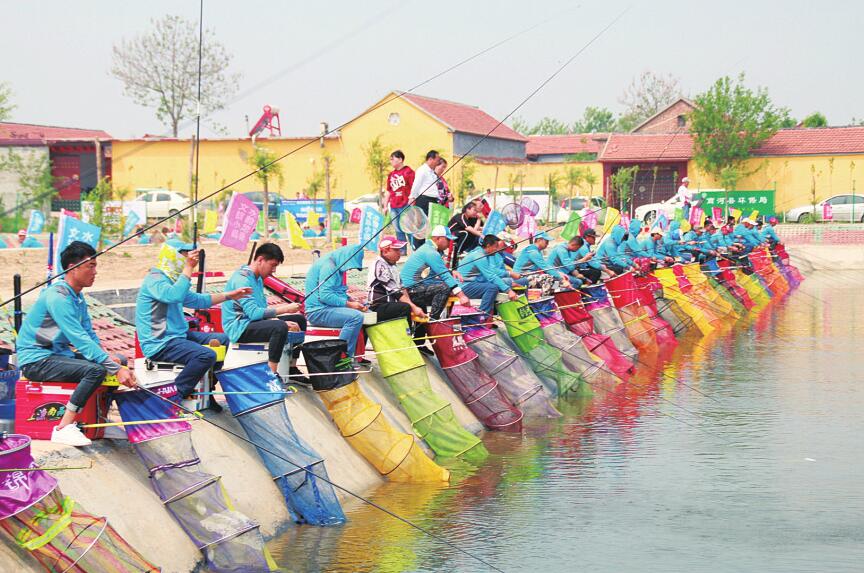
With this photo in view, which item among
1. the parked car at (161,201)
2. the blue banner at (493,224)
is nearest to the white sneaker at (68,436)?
the blue banner at (493,224)

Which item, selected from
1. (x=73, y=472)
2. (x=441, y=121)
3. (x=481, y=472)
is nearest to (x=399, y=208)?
A: (x=481, y=472)

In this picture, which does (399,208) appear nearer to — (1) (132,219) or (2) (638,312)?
(2) (638,312)

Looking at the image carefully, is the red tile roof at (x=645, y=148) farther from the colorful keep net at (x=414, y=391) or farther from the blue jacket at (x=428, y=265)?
the colorful keep net at (x=414, y=391)

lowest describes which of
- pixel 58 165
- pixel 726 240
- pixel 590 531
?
pixel 590 531

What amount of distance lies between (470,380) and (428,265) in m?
1.51

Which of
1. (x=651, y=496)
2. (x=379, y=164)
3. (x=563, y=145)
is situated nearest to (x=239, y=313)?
(x=651, y=496)

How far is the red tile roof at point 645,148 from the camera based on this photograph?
52.3m

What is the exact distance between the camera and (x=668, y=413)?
1480 cm

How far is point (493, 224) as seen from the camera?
1761cm

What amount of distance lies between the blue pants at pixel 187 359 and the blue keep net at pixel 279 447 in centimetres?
55

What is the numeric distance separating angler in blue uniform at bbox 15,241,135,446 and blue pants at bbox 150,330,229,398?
0.89 meters

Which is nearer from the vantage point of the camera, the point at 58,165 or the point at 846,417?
the point at 846,417

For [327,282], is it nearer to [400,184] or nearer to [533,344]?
[533,344]

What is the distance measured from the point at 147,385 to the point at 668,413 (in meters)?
7.87
